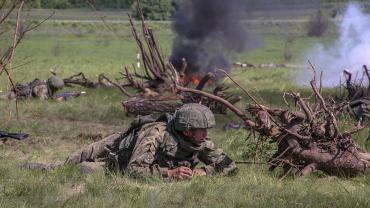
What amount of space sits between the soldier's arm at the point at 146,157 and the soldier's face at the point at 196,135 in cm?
28

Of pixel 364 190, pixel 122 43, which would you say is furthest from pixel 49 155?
pixel 122 43

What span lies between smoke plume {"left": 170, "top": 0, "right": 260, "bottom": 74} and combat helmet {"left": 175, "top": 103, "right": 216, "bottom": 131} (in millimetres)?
14364

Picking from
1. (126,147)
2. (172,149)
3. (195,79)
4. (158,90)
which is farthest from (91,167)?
(195,79)

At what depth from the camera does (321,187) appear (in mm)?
6184

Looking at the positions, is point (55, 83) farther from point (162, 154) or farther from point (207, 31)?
point (162, 154)

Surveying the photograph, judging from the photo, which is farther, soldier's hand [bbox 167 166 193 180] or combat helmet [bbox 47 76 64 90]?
combat helmet [bbox 47 76 64 90]

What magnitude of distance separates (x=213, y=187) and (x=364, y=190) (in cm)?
131

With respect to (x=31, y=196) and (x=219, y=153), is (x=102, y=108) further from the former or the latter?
(x=31, y=196)

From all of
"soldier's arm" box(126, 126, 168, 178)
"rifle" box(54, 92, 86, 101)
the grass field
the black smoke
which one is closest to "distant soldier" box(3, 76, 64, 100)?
"rifle" box(54, 92, 86, 101)

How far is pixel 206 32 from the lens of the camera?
22.0 meters

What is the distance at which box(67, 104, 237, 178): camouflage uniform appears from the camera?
20.9 ft

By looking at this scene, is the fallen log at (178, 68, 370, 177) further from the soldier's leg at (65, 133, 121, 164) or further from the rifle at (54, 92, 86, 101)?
the rifle at (54, 92, 86, 101)

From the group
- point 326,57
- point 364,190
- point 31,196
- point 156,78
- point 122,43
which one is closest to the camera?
point 31,196

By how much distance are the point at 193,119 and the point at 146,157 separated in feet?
1.79
